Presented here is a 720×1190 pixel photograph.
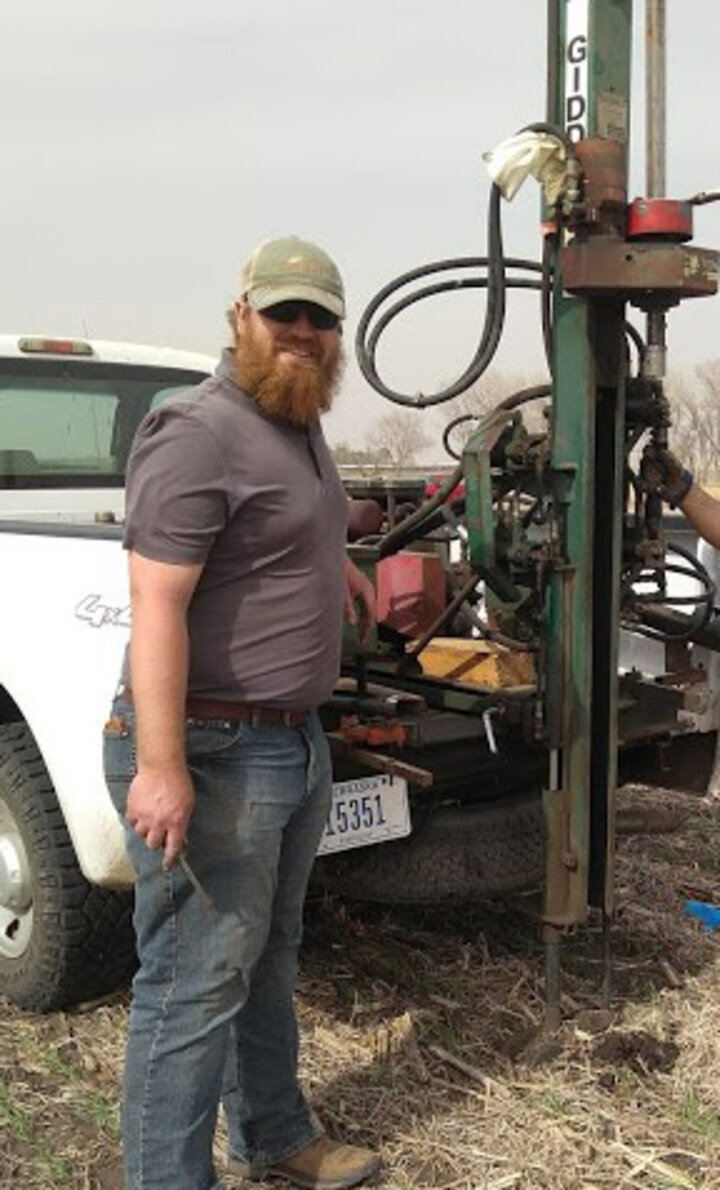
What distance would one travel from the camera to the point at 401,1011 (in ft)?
11.7

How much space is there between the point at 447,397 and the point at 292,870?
1.43 m

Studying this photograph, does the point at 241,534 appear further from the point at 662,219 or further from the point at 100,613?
the point at 662,219

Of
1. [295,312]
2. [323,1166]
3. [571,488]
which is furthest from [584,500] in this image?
[323,1166]

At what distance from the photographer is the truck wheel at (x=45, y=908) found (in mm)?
3279

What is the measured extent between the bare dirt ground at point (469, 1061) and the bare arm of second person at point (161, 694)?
1.02 meters

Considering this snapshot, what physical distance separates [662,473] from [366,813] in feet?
3.74

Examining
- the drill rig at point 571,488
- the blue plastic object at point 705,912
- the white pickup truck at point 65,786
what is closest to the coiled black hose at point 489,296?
the drill rig at point 571,488

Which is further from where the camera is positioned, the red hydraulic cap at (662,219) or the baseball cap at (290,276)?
the red hydraulic cap at (662,219)

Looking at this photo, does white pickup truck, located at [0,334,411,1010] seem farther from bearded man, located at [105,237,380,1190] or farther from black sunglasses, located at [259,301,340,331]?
black sunglasses, located at [259,301,340,331]

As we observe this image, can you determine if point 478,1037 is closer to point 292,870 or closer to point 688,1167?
point 688,1167

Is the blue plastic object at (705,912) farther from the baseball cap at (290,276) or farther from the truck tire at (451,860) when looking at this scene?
the baseball cap at (290,276)

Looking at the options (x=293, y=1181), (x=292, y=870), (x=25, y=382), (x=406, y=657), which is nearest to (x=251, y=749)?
(x=292, y=870)

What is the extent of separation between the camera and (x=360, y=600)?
3.23 metres

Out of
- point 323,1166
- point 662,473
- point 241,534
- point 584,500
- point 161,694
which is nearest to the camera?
point 161,694
